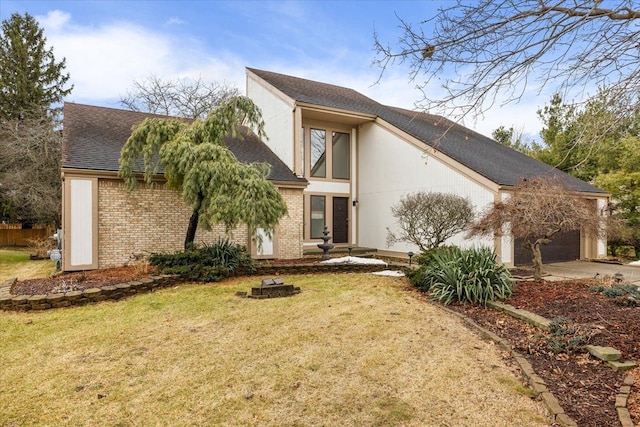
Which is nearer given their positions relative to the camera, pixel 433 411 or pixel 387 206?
pixel 433 411

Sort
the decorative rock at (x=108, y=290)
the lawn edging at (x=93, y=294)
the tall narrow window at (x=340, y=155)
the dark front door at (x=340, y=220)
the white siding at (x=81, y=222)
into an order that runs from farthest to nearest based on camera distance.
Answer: the tall narrow window at (x=340, y=155)
the dark front door at (x=340, y=220)
the white siding at (x=81, y=222)
the decorative rock at (x=108, y=290)
the lawn edging at (x=93, y=294)

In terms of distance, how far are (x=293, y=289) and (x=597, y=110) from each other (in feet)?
18.5

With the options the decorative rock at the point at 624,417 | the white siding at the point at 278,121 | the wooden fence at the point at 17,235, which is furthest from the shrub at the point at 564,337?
the wooden fence at the point at 17,235

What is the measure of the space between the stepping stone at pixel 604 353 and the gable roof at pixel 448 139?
744 cm

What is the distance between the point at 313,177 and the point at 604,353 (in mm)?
12288

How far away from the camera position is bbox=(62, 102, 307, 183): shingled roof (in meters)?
10.4

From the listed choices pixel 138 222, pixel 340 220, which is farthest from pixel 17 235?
pixel 340 220

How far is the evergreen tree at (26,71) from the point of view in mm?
23703

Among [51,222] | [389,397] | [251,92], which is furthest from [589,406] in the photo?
[51,222]

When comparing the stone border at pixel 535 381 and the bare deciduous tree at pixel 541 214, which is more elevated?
the bare deciduous tree at pixel 541 214

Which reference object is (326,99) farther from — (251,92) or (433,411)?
(433,411)

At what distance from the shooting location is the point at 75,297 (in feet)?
22.1

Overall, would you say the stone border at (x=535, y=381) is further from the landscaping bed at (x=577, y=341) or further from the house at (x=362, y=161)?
the house at (x=362, y=161)

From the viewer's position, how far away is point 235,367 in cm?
387
